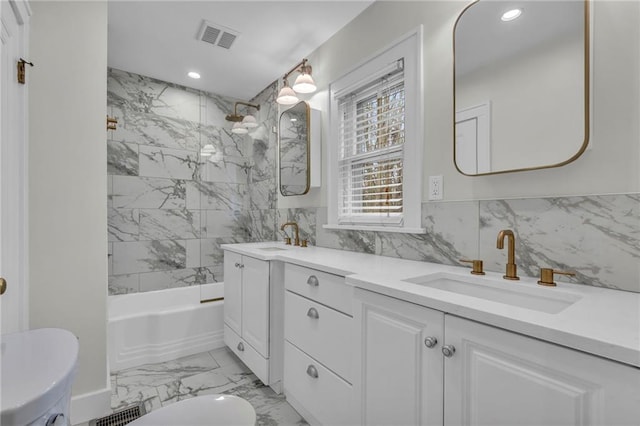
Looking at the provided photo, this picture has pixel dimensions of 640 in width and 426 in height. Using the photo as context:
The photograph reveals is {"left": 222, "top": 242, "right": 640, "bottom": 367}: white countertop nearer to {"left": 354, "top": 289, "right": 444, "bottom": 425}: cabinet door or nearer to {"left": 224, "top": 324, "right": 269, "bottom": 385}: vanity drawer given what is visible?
{"left": 354, "top": 289, "right": 444, "bottom": 425}: cabinet door

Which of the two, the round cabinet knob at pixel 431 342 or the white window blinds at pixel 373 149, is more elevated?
the white window blinds at pixel 373 149

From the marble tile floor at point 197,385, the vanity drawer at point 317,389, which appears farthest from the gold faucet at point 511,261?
the marble tile floor at point 197,385

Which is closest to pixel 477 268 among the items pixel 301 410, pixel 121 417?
pixel 301 410

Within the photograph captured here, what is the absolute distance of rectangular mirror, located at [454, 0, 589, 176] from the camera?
116cm

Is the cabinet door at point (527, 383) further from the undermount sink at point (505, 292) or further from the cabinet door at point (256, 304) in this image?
the cabinet door at point (256, 304)

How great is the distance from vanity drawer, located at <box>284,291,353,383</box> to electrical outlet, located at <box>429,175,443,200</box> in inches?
31.8

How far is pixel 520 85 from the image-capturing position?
1.30 m

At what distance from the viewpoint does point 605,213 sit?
110 centimetres

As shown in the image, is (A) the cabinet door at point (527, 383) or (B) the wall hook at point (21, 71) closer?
(A) the cabinet door at point (527, 383)

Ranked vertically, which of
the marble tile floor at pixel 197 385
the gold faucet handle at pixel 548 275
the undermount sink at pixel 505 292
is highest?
the gold faucet handle at pixel 548 275

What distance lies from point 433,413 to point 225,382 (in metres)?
1.69

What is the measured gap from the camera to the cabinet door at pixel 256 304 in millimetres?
1947

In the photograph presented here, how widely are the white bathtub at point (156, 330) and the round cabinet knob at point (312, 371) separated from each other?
4.67 feet

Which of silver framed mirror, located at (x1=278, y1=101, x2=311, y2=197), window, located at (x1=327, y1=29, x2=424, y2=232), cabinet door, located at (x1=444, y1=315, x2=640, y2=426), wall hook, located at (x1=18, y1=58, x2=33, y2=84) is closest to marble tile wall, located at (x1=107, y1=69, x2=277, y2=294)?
silver framed mirror, located at (x1=278, y1=101, x2=311, y2=197)
